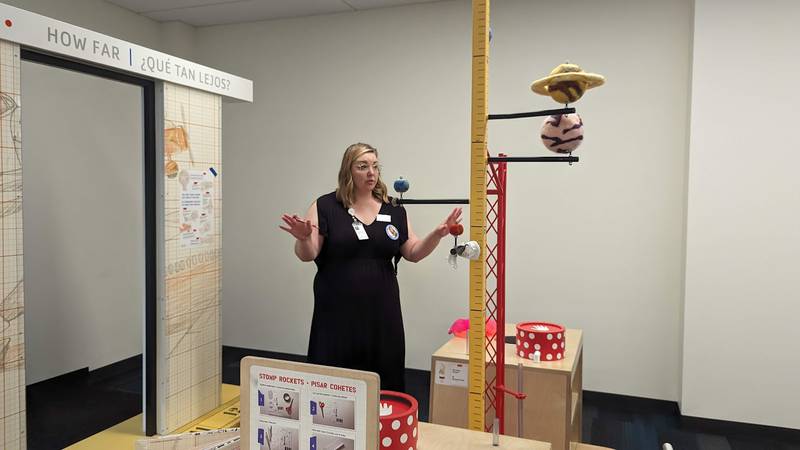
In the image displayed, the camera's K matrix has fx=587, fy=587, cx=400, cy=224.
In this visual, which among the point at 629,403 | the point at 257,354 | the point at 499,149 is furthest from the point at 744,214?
the point at 257,354

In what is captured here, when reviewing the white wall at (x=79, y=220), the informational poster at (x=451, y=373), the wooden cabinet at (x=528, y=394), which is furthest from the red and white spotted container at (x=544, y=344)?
the white wall at (x=79, y=220)

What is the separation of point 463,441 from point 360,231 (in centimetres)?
128

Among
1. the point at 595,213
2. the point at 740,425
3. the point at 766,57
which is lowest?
the point at 740,425

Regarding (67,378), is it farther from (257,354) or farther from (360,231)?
(360,231)

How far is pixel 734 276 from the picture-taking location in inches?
132

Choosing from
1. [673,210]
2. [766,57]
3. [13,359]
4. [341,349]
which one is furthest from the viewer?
[673,210]

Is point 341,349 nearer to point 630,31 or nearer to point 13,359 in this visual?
point 13,359

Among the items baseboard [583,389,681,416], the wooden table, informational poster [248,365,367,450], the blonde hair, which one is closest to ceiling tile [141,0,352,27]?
the blonde hair

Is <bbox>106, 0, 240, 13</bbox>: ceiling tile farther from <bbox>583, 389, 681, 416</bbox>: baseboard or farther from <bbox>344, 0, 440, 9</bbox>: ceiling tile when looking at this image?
<bbox>583, 389, 681, 416</bbox>: baseboard

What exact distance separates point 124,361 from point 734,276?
4060 mm

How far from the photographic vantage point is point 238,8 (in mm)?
4258

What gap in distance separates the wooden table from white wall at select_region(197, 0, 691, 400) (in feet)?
8.31

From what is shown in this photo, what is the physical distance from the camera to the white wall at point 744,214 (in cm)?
324

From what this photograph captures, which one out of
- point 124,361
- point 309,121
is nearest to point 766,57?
point 309,121
